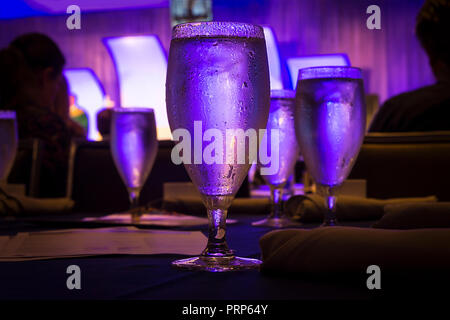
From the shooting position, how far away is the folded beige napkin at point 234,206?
44.4 inches

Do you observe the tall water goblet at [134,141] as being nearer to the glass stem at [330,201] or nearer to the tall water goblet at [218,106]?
the glass stem at [330,201]

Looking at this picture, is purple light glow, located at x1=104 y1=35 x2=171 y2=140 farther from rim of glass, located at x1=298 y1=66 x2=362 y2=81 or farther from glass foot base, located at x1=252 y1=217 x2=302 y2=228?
rim of glass, located at x1=298 y1=66 x2=362 y2=81

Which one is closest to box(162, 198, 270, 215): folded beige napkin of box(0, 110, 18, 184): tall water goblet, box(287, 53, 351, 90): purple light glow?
box(0, 110, 18, 184): tall water goblet

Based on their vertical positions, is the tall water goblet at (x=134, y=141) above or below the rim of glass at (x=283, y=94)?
below

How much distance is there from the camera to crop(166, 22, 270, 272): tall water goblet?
1.59ft

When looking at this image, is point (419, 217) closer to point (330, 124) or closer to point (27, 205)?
point (330, 124)

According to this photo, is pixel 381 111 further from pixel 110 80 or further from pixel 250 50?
pixel 110 80

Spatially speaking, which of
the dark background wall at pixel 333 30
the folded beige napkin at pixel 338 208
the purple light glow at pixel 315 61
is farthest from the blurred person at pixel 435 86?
the dark background wall at pixel 333 30

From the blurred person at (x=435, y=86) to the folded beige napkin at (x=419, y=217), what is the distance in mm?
1584

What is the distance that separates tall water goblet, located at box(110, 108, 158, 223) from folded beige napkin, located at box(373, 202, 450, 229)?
0.60 meters
